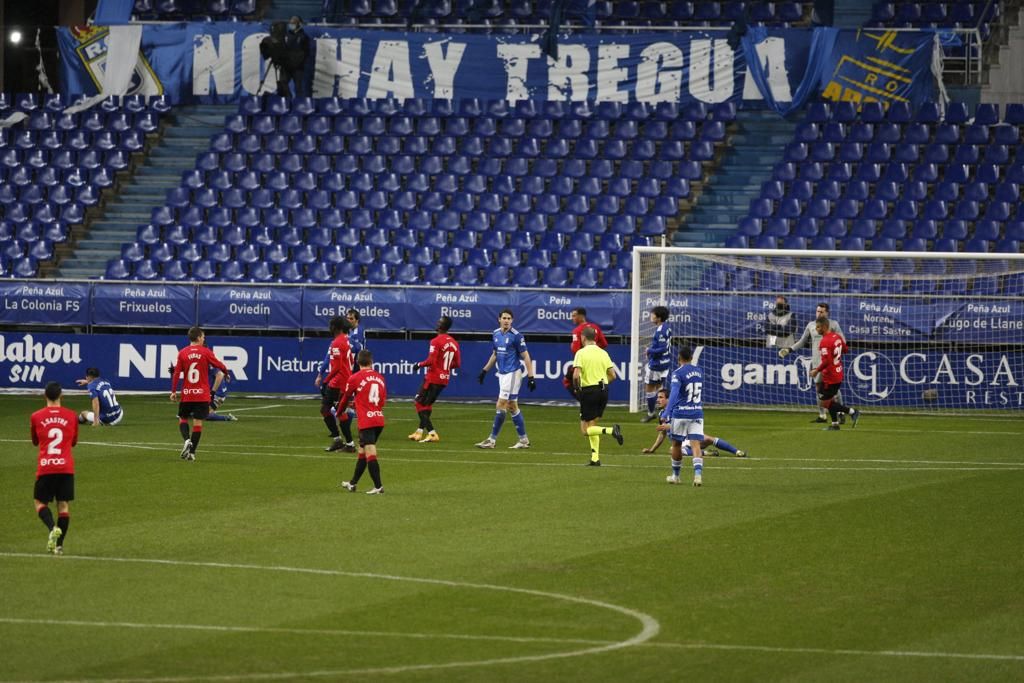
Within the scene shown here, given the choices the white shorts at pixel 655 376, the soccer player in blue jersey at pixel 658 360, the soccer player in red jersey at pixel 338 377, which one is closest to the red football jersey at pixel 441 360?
the soccer player in red jersey at pixel 338 377

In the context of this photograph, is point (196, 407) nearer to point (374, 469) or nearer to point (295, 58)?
point (374, 469)

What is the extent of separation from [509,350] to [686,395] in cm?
624

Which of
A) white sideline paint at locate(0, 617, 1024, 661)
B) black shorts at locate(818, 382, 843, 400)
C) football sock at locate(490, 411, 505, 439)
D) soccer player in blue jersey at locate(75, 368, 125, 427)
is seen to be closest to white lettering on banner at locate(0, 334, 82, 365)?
soccer player in blue jersey at locate(75, 368, 125, 427)

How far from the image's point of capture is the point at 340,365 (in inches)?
923

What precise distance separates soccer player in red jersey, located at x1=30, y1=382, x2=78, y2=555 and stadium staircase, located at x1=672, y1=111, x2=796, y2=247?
78.5 feet

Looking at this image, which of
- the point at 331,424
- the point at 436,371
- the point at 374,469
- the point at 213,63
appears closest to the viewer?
the point at 374,469

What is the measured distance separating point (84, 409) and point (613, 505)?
16292mm

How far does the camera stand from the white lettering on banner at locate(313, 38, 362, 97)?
132 ft

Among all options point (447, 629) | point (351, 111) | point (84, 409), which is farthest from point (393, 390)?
point (447, 629)

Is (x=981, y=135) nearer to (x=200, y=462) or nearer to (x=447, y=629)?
(x=200, y=462)

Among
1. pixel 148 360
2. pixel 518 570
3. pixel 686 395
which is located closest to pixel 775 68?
pixel 148 360

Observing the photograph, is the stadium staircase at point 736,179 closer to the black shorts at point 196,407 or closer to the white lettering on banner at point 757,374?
the white lettering on banner at point 757,374

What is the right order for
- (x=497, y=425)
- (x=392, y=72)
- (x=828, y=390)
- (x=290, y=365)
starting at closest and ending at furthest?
1. (x=497, y=425)
2. (x=828, y=390)
3. (x=290, y=365)
4. (x=392, y=72)

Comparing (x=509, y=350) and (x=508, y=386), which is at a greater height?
(x=509, y=350)
